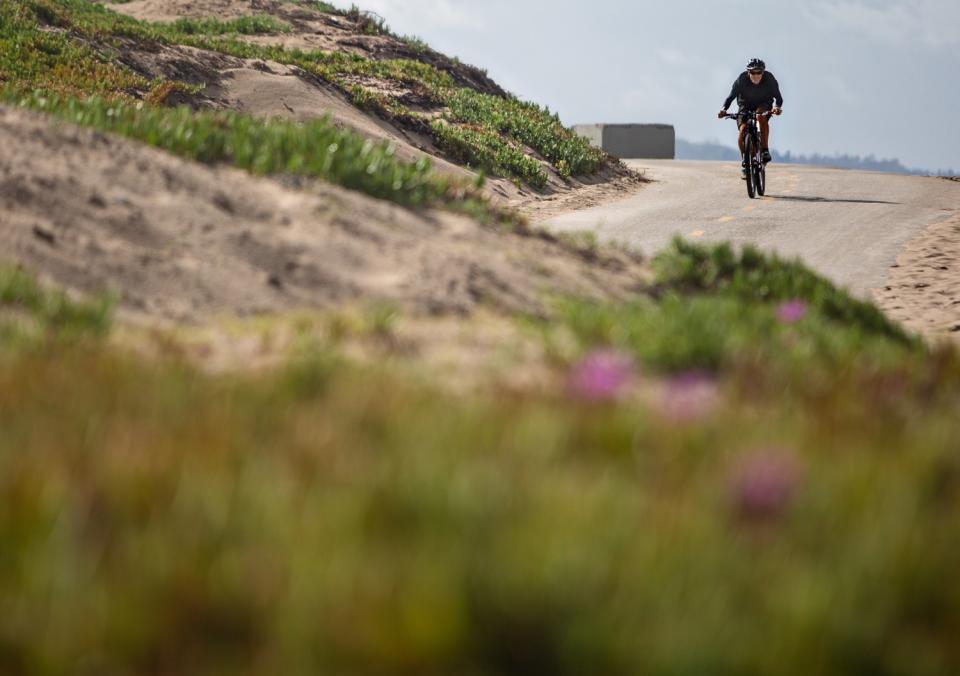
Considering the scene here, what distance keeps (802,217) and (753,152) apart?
8.38ft

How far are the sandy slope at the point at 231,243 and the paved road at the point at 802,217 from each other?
2714mm

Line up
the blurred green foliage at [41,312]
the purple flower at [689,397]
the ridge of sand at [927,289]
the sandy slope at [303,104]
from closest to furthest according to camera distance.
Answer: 1. the purple flower at [689,397]
2. the blurred green foliage at [41,312]
3. the ridge of sand at [927,289]
4. the sandy slope at [303,104]

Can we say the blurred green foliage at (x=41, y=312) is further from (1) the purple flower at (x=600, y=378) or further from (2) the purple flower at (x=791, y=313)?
(2) the purple flower at (x=791, y=313)

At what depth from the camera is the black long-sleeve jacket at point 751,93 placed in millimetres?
19641

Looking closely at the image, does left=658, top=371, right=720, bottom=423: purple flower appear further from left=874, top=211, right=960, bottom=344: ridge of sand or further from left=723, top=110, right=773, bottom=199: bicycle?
left=723, top=110, right=773, bottom=199: bicycle

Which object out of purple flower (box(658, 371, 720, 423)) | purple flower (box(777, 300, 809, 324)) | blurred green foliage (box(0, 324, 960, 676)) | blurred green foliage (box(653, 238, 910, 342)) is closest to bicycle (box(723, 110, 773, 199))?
blurred green foliage (box(653, 238, 910, 342))

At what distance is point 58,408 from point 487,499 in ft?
6.15

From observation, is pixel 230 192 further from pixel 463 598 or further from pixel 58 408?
pixel 463 598

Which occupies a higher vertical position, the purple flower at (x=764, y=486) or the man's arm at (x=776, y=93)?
→ the man's arm at (x=776, y=93)

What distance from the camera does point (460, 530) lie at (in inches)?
112

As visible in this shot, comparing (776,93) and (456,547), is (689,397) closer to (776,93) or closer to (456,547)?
(456,547)

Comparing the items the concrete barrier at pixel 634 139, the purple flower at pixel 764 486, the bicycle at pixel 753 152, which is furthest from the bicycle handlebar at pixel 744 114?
the concrete barrier at pixel 634 139

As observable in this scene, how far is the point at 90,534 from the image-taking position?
280 cm

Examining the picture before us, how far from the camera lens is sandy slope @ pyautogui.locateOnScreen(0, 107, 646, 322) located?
22.6 feet
